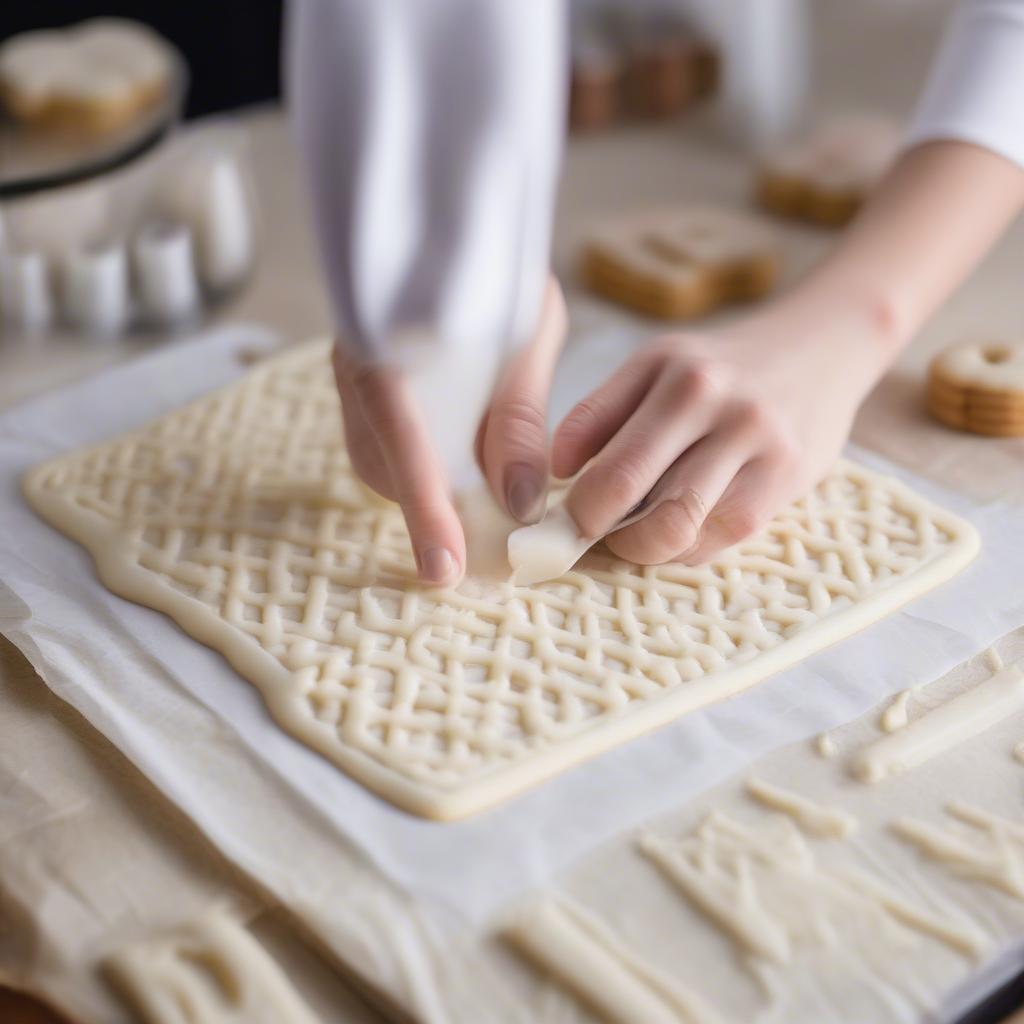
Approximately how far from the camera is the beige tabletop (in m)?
0.68

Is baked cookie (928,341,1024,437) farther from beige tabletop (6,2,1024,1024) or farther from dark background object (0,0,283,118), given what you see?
dark background object (0,0,283,118)

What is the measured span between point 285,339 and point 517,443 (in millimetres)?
513

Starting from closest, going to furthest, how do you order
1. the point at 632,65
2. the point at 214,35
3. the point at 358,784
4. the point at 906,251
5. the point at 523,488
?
the point at 358,784 < the point at 523,488 < the point at 906,251 < the point at 632,65 < the point at 214,35

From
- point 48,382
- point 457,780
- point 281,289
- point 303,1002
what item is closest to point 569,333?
point 281,289

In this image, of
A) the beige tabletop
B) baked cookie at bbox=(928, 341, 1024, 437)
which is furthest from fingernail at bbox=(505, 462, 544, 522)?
baked cookie at bbox=(928, 341, 1024, 437)

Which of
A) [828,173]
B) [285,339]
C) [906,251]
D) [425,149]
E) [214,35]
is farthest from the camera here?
[214,35]

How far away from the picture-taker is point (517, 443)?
0.86 meters

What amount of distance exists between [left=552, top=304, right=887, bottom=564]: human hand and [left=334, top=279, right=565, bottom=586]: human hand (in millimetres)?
43

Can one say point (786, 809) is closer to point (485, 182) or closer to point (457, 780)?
point (457, 780)

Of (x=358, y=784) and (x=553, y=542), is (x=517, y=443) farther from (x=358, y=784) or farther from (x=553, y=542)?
(x=358, y=784)

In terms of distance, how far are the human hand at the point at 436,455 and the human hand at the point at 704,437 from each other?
0.04 m

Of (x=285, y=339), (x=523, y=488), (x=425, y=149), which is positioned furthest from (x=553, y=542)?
(x=285, y=339)

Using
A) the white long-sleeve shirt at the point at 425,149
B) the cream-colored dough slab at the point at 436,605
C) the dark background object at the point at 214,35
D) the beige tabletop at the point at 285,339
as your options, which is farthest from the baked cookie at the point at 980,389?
the dark background object at the point at 214,35

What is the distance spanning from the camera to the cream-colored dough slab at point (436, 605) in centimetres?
78
